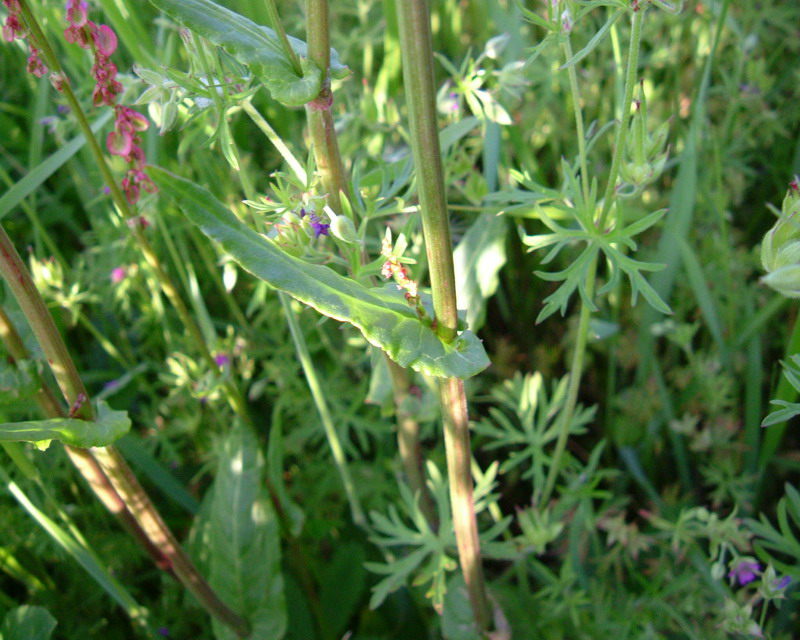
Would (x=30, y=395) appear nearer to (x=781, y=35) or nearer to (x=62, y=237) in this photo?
(x=62, y=237)

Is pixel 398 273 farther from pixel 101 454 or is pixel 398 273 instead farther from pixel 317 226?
pixel 101 454

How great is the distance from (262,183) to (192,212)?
1.06m

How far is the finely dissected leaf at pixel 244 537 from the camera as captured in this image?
114 cm

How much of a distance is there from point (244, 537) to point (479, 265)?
0.58m

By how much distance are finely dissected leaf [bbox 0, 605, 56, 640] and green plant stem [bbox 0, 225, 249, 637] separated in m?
0.17

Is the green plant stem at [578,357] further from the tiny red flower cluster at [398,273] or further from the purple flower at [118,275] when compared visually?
the purple flower at [118,275]

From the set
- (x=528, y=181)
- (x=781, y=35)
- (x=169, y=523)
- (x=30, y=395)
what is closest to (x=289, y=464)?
(x=169, y=523)

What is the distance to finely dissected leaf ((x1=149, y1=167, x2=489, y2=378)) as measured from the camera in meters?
0.60

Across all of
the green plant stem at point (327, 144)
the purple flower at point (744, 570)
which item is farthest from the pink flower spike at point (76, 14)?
the purple flower at point (744, 570)

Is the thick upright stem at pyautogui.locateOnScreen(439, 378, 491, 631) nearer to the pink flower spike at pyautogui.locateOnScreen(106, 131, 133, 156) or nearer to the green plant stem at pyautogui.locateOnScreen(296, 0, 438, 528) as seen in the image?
the green plant stem at pyautogui.locateOnScreen(296, 0, 438, 528)

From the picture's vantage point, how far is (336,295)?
0.64 meters

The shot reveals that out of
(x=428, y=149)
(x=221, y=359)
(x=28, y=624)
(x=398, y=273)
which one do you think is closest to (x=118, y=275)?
(x=221, y=359)

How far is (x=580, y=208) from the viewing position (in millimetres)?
819

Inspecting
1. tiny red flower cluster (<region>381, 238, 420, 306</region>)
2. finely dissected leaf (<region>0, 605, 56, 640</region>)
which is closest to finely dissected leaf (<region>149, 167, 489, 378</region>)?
tiny red flower cluster (<region>381, 238, 420, 306</region>)
